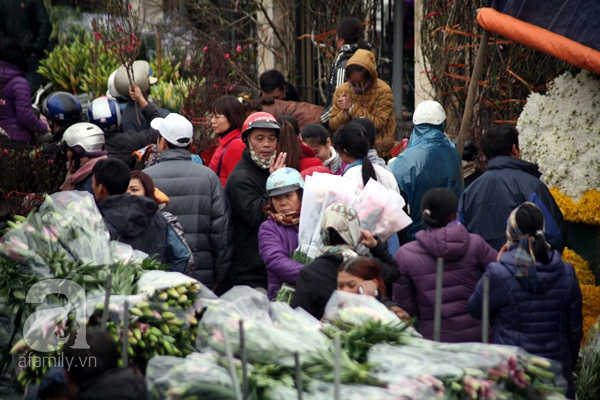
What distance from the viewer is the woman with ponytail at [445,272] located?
4.72m

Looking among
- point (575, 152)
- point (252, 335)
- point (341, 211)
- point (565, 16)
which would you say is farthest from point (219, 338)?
point (575, 152)

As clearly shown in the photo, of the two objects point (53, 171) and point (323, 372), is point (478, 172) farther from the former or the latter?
point (323, 372)

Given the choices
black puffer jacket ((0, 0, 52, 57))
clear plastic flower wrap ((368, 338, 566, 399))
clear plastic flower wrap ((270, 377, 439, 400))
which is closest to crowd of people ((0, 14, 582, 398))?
clear plastic flower wrap ((270, 377, 439, 400))

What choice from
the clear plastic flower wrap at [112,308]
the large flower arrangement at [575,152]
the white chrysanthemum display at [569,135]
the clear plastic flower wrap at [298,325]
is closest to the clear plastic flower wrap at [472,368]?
the clear plastic flower wrap at [298,325]

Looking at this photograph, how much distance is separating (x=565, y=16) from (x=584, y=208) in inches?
58.9

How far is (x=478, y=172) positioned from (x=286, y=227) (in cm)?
287

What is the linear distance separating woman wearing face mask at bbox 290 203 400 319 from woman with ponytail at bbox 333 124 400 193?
97 centimetres

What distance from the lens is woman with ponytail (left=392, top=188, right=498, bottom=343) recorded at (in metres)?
4.72

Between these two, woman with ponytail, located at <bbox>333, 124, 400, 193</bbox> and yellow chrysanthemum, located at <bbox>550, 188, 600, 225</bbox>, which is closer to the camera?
woman with ponytail, located at <bbox>333, 124, 400, 193</bbox>

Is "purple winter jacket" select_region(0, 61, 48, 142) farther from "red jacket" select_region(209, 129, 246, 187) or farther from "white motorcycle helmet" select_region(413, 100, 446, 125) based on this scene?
"white motorcycle helmet" select_region(413, 100, 446, 125)

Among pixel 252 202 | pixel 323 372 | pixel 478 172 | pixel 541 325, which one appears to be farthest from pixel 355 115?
pixel 323 372

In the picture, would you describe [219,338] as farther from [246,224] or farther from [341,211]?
[246,224]

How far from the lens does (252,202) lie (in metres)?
5.52

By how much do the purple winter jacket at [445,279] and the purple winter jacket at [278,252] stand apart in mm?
641
